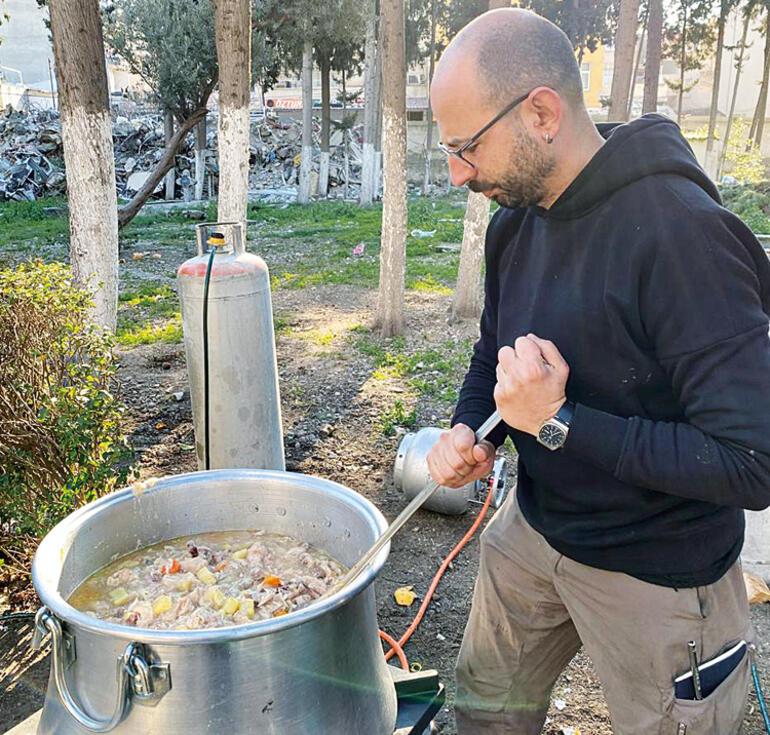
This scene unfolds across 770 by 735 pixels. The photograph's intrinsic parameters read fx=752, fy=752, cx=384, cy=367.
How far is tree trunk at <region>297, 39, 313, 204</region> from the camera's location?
68.2 feet

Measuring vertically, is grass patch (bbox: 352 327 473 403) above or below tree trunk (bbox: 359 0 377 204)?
below

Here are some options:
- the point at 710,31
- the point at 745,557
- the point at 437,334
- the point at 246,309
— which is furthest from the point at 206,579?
the point at 710,31

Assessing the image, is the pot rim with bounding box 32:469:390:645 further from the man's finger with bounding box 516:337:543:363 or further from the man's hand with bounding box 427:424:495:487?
the man's finger with bounding box 516:337:543:363

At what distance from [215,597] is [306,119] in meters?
21.7

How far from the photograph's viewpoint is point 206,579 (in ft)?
6.34

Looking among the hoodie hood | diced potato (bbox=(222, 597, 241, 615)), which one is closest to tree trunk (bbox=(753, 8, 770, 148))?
the hoodie hood

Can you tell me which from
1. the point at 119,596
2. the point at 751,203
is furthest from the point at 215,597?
the point at 751,203

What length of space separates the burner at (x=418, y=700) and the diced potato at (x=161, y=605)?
0.72m

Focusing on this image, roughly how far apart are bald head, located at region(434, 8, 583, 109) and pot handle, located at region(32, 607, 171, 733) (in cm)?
128

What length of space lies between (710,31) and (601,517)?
3730 cm

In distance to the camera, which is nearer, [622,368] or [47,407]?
[622,368]

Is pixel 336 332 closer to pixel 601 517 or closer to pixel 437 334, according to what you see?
pixel 437 334

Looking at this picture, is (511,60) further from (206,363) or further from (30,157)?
Answer: (30,157)

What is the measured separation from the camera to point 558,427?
1513mm
